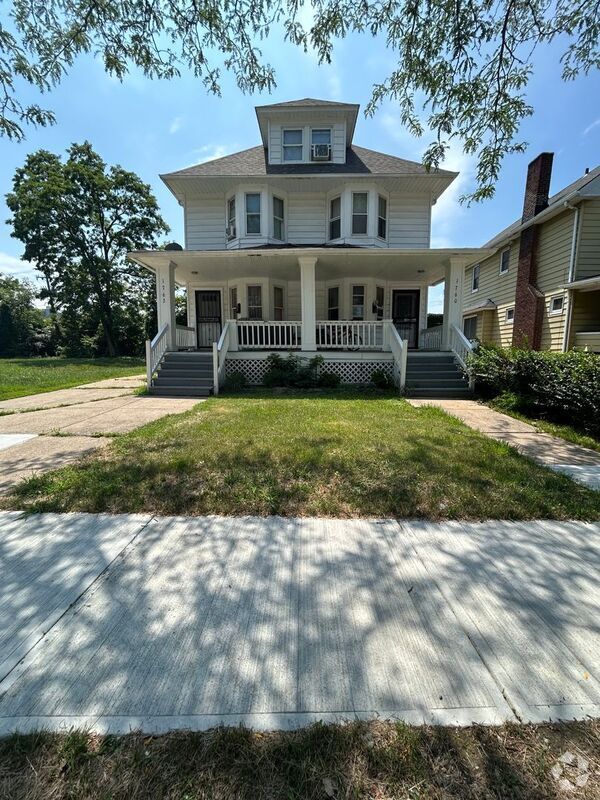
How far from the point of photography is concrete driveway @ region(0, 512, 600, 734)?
152 cm

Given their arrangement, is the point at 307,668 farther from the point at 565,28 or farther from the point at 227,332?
the point at 227,332

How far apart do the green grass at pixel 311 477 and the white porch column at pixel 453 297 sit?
261 inches

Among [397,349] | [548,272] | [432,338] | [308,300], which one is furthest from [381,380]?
[548,272]

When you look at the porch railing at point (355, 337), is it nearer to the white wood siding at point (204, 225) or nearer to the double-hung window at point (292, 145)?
the white wood siding at point (204, 225)

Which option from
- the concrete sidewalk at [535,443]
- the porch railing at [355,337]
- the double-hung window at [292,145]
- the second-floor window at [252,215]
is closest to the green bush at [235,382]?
the porch railing at [355,337]

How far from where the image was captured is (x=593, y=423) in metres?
6.14

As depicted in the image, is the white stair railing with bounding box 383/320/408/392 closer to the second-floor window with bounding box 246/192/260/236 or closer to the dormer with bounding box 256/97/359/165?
the second-floor window with bounding box 246/192/260/236

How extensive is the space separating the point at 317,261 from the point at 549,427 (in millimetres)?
7601

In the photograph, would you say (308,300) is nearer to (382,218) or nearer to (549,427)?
(382,218)

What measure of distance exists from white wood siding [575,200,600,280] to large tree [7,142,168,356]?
26301 mm

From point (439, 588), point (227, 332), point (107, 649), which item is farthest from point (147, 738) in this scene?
Answer: point (227, 332)

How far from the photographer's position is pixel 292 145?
13.7 meters

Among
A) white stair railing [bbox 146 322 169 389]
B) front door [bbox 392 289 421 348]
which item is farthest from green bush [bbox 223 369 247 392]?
front door [bbox 392 289 421 348]

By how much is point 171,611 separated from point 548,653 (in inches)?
74.4
